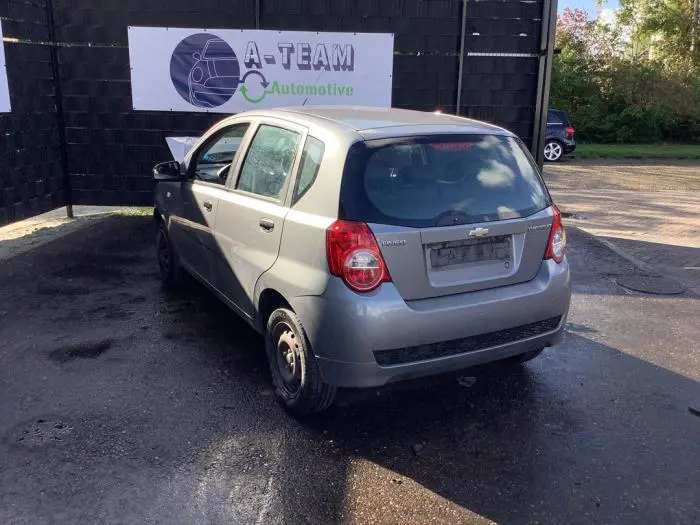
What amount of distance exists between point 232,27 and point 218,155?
433 centimetres

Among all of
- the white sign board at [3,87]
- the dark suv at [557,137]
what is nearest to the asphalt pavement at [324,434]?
the white sign board at [3,87]

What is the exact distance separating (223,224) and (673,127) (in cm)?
2794

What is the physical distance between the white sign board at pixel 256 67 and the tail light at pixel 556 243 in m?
5.47

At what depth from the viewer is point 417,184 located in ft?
11.7

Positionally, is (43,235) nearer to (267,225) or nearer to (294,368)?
(267,225)

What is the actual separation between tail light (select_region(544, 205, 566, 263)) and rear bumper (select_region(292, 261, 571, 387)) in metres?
0.23

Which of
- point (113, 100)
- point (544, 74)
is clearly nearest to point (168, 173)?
point (113, 100)

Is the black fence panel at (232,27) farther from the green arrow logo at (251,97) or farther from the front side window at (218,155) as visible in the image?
the front side window at (218,155)

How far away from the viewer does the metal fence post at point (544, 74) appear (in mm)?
8633

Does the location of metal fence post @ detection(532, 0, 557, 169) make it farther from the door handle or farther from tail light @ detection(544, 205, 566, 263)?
the door handle

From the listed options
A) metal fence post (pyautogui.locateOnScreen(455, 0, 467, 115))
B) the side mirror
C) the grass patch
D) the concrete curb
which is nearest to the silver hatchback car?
the side mirror

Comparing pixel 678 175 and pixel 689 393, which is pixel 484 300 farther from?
pixel 678 175

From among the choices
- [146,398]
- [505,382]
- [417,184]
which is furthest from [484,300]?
[146,398]

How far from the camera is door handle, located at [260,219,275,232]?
3906 millimetres
